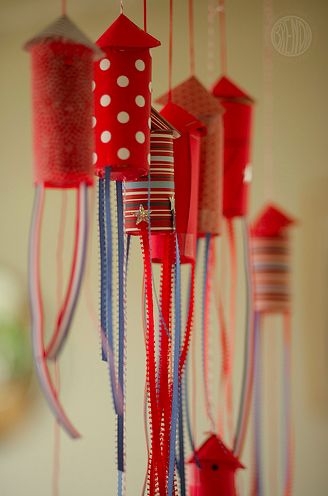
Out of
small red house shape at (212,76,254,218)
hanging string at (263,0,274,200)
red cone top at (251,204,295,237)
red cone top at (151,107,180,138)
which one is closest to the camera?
red cone top at (151,107,180,138)

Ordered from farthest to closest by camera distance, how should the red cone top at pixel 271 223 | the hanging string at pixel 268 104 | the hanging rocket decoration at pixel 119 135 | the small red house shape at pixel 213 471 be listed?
the hanging string at pixel 268 104
the red cone top at pixel 271 223
the small red house shape at pixel 213 471
the hanging rocket decoration at pixel 119 135

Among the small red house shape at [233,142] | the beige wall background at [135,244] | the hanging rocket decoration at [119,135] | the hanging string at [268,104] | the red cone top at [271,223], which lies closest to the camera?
the hanging rocket decoration at [119,135]

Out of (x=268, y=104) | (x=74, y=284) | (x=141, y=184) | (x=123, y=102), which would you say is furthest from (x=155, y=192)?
(x=268, y=104)

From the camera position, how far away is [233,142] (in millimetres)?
1420

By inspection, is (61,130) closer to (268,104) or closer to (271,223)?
(271,223)

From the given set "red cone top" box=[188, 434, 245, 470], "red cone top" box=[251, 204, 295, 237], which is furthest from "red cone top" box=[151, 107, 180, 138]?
"red cone top" box=[251, 204, 295, 237]

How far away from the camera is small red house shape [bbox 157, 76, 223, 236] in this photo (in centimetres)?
125

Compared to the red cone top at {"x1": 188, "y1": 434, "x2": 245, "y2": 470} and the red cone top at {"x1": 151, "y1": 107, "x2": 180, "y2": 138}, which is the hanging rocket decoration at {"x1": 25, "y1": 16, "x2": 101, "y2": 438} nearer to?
the red cone top at {"x1": 151, "y1": 107, "x2": 180, "y2": 138}

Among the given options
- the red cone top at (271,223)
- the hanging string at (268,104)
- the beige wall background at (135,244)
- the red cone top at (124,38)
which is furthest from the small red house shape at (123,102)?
the hanging string at (268,104)

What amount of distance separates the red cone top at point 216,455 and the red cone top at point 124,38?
1.98 ft

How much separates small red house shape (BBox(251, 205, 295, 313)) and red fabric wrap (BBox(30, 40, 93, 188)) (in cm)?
101

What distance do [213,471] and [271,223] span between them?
0.70m

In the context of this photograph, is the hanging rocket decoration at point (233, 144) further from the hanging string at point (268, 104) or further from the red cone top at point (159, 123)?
the hanging string at point (268, 104)

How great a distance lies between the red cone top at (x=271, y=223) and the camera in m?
1.85
